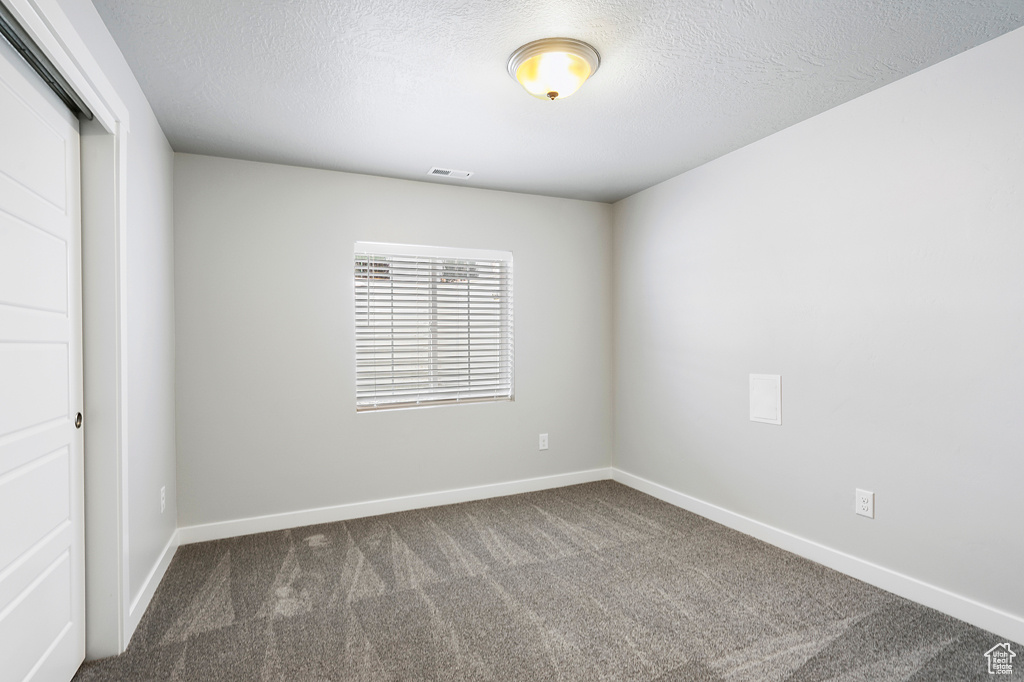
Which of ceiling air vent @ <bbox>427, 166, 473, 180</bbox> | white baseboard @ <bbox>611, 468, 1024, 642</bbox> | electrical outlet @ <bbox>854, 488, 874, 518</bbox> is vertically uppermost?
ceiling air vent @ <bbox>427, 166, 473, 180</bbox>

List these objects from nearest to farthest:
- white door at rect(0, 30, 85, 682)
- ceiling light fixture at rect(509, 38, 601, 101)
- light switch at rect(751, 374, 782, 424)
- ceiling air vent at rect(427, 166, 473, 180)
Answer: white door at rect(0, 30, 85, 682) → ceiling light fixture at rect(509, 38, 601, 101) → light switch at rect(751, 374, 782, 424) → ceiling air vent at rect(427, 166, 473, 180)

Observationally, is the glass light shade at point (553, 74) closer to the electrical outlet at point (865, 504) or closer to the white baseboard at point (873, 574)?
the electrical outlet at point (865, 504)

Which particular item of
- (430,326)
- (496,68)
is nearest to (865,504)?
(496,68)

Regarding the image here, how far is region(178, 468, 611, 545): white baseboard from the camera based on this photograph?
129 inches

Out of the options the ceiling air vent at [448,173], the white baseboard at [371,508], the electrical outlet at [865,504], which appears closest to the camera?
the electrical outlet at [865,504]

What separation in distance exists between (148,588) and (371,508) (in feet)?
4.66

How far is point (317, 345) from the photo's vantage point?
3.57 meters

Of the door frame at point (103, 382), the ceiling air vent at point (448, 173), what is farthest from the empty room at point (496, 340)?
the ceiling air vent at point (448, 173)

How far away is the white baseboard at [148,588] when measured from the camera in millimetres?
2178

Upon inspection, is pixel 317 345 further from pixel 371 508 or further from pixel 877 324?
pixel 877 324

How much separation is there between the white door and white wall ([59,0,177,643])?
7.4 inches

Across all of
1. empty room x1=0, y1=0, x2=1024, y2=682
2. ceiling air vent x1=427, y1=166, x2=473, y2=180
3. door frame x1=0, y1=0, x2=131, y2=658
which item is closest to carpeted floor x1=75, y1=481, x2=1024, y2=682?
empty room x1=0, y1=0, x2=1024, y2=682

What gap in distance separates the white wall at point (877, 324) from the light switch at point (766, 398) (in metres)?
0.05

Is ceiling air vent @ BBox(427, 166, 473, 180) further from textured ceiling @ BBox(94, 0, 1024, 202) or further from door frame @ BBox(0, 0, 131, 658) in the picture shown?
door frame @ BBox(0, 0, 131, 658)
